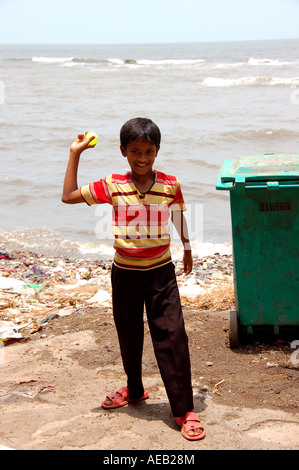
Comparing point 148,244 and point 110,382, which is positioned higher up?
point 148,244

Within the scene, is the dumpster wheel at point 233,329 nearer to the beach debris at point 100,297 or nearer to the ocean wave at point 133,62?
the beach debris at point 100,297

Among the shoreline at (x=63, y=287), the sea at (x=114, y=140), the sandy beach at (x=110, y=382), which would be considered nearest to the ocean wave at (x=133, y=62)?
the sea at (x=114, y=140)

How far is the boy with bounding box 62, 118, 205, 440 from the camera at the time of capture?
2.96 metres

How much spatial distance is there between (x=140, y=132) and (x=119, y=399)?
143cm

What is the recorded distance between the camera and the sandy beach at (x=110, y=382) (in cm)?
292

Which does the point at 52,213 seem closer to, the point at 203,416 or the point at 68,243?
the point at 68,243

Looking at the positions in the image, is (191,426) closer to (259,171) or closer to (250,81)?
(259,171)

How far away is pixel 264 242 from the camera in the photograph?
381 centimetres

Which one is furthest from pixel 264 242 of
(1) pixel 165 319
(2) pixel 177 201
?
(1) pixel 165 319

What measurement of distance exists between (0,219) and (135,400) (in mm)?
6464

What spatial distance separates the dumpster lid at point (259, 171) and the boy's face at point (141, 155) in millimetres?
814

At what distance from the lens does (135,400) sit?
3.33 metres

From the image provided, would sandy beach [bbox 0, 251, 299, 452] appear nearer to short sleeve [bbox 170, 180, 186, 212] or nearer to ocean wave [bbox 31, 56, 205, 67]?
short sleeve [bbox 170, 180, 186, 212]

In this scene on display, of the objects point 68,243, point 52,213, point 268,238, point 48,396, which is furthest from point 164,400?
point 52,213
